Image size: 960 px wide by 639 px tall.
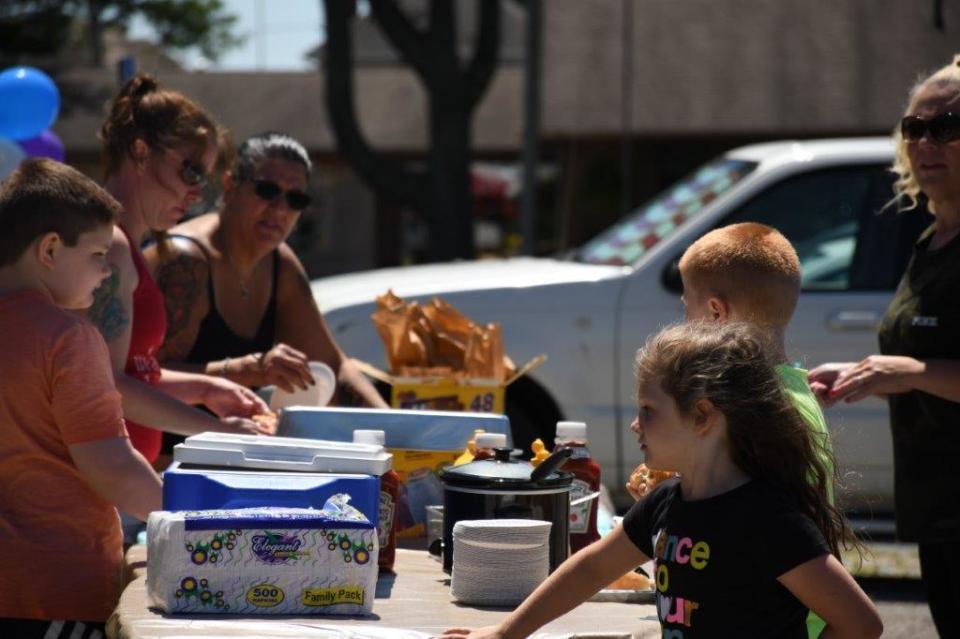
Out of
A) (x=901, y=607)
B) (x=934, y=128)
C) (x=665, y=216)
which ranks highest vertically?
(x=934, y=128)

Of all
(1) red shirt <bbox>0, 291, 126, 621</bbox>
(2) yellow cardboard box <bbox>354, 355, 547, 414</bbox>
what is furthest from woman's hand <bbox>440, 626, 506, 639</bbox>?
(2) yellow cardboard box <bbox>354, 355, 547, 414</bbox>

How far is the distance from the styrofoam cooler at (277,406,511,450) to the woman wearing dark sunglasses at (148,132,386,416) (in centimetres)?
69

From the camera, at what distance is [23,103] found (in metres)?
6.60

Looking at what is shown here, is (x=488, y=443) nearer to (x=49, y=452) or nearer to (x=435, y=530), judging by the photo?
(x=435, y=530)

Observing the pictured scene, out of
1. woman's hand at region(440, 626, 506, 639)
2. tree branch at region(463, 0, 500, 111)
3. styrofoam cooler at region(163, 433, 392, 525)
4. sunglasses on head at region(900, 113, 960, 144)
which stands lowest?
tree branch at region(463, 0, 500, 111)

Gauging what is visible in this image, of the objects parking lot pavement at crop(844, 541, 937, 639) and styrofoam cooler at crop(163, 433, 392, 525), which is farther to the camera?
parking lot pavement at crop(844, 541, 937, 639)

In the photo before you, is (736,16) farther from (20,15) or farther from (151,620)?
(151,620)

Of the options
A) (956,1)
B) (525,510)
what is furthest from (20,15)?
(525,510)

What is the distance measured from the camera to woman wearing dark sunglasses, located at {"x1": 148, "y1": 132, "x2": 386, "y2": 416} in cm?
451

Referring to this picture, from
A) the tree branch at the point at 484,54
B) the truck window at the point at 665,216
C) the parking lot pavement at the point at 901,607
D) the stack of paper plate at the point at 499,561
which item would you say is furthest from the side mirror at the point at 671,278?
the tree branch at the point at 484,54

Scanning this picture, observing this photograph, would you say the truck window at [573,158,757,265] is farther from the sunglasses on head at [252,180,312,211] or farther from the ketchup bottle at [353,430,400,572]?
the ketchup bottle at [353,430,400,572]

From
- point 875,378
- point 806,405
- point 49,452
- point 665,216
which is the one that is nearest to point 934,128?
point 875,378

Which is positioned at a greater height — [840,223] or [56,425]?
[56,425]

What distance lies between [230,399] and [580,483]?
106 centimetres
